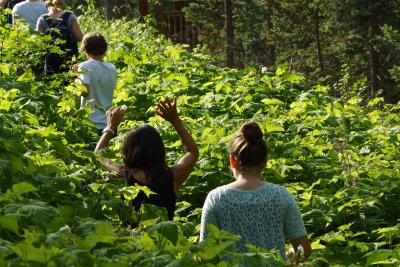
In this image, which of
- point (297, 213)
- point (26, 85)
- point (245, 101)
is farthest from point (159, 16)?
point (297, 213)

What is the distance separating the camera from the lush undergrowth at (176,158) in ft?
14.9

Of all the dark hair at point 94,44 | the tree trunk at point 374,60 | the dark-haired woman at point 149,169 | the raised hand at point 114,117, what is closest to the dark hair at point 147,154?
the dark-haired woman at point 149,169

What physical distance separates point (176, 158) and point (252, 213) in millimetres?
4272

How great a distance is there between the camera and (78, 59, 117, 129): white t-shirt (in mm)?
10109

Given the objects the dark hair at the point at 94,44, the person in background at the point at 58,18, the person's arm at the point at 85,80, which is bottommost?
the person's arm at the point at 85,80

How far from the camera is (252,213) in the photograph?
580 cm

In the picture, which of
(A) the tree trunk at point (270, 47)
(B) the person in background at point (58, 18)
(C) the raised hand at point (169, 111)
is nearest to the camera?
(C) the raised hand at point (169, 111)

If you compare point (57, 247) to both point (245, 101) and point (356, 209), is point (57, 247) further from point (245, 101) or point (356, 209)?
point (245, 101)

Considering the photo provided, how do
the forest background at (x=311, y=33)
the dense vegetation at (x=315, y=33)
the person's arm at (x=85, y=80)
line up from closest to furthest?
1. the person's arm at (x=85, y=80)
2. the forest background at (x=311, y=33)
3. the dense vegetation at (x=315, y=33)

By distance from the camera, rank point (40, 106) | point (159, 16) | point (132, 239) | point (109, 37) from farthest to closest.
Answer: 1. point (159, 16)
2. point (109, 37)
3. point (40, 106)
4. point (132, 239)

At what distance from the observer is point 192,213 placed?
27.9 ft

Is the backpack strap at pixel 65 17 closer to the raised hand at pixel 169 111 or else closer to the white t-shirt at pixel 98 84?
the white t-shirt at pixel 98 84

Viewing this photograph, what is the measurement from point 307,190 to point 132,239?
428cm

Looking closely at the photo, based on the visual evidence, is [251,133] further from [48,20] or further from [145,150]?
[48,20]
